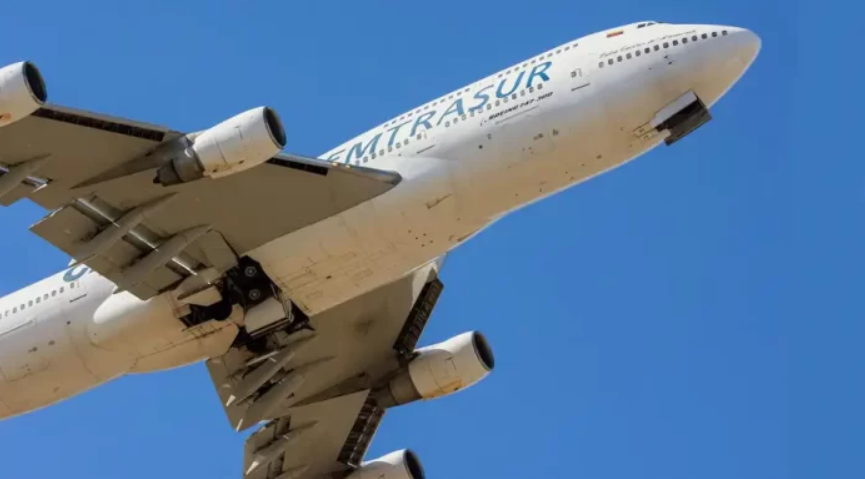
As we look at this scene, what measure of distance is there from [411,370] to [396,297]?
2.12 meters

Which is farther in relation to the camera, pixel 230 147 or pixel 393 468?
pixel 393 468

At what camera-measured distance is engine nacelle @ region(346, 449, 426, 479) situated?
43875 mm

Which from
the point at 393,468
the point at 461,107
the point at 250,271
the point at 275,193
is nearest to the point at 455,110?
the point at 461,107

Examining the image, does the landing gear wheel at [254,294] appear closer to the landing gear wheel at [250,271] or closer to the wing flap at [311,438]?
the landing gear wheel at [250,271]

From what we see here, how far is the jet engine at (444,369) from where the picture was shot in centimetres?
4253

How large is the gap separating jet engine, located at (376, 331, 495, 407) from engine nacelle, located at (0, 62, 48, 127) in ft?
48.1

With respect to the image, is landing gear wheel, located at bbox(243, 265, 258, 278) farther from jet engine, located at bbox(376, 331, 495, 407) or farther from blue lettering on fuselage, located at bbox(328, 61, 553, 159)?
jet engine, located at bbox(376, 331, 495, 407)

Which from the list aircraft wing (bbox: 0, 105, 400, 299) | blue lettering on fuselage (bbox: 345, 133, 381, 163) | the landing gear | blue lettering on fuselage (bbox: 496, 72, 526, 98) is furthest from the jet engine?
blue lettering on fuselage (bbox: 496, 72, 526, 98)

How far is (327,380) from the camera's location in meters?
43.8

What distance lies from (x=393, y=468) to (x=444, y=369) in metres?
3.44

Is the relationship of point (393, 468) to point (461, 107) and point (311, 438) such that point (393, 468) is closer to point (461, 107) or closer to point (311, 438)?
point (311, 438)

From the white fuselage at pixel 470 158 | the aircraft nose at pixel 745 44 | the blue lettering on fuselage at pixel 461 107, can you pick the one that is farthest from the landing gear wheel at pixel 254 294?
the aircraft nose at pixel 745 44

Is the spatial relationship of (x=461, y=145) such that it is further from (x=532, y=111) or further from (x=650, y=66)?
(x=650, y=66)

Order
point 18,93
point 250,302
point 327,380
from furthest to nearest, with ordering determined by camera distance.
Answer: point 327,380 → point 250,302 → point 18,93
